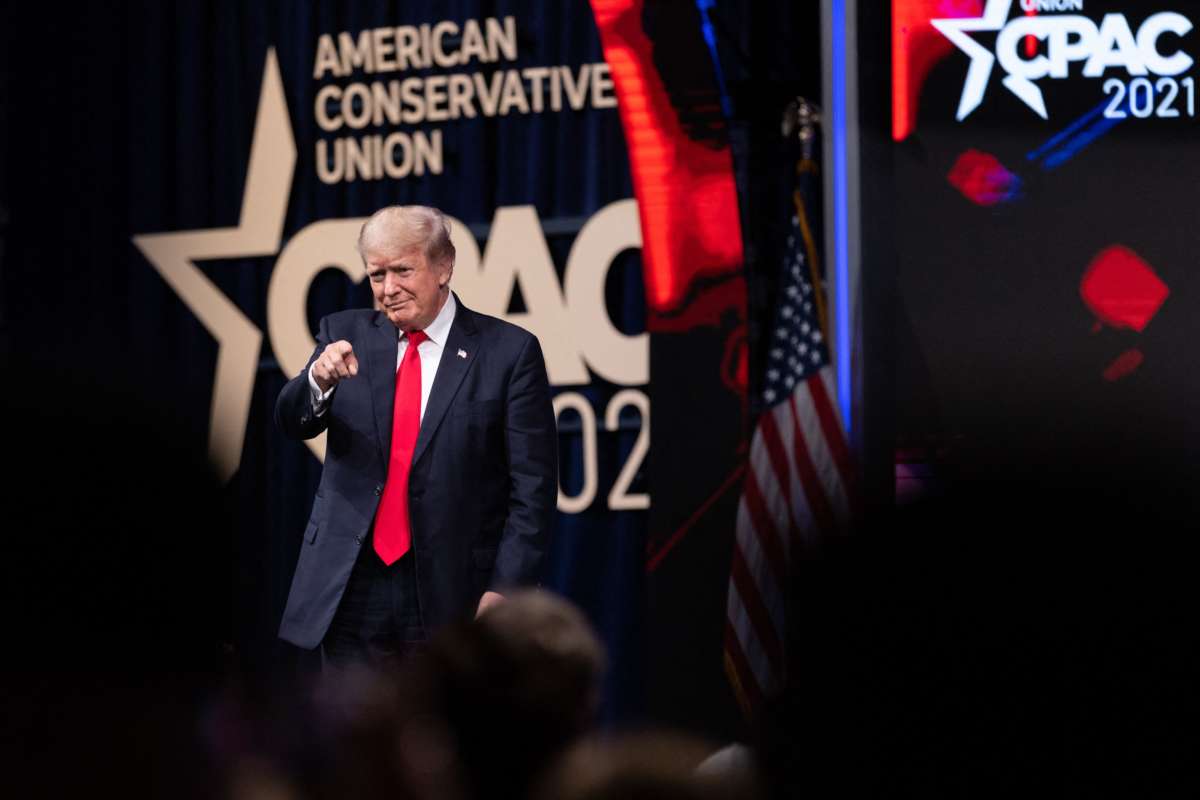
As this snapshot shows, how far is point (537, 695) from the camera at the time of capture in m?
1.11

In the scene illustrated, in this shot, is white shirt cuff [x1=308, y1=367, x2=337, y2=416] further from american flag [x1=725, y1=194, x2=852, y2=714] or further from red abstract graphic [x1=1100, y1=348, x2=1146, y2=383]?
red abstract graphic [x1=1100, y1=348, x2=1146, y2=383]

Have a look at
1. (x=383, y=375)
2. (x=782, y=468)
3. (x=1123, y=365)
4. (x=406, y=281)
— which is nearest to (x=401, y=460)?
(x=383, y=375)

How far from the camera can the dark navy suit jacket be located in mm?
3875

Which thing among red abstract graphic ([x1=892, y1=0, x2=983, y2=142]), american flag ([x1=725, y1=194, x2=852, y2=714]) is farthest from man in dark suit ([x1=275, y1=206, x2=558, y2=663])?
red abstract graphic ([x1=892, y1=0, x2=983, y2=142])

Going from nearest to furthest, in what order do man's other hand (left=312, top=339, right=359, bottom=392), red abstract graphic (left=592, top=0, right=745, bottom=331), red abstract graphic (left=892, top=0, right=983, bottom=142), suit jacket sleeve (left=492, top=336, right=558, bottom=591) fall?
man's other hand (left=312, top=339, right=359, bottom=392), suit jacket sleeve (left=492, top=336, right=558, bottom=591), red abstract graphic (left=892, top=0, right=983, bottom=142), red abstract graphic (left=592, top=0, right=745, bottom=331)

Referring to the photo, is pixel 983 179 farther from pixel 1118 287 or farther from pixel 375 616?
pixel 375 616

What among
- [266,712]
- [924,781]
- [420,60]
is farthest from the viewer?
[420,60]

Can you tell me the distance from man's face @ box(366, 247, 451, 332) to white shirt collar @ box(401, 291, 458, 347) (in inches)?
2.2

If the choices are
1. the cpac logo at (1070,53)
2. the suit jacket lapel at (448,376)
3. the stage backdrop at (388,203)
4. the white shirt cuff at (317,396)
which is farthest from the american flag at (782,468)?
the white shirt cuff at (317,396)

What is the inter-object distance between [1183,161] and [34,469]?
4.15 meters

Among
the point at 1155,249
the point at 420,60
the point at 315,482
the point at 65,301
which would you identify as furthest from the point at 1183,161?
the point at 65,301

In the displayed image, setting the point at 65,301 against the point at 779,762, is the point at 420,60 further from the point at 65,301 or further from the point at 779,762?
the point at 779,762

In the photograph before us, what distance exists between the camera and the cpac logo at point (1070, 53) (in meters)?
4.72

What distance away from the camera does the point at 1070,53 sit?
473 cm
